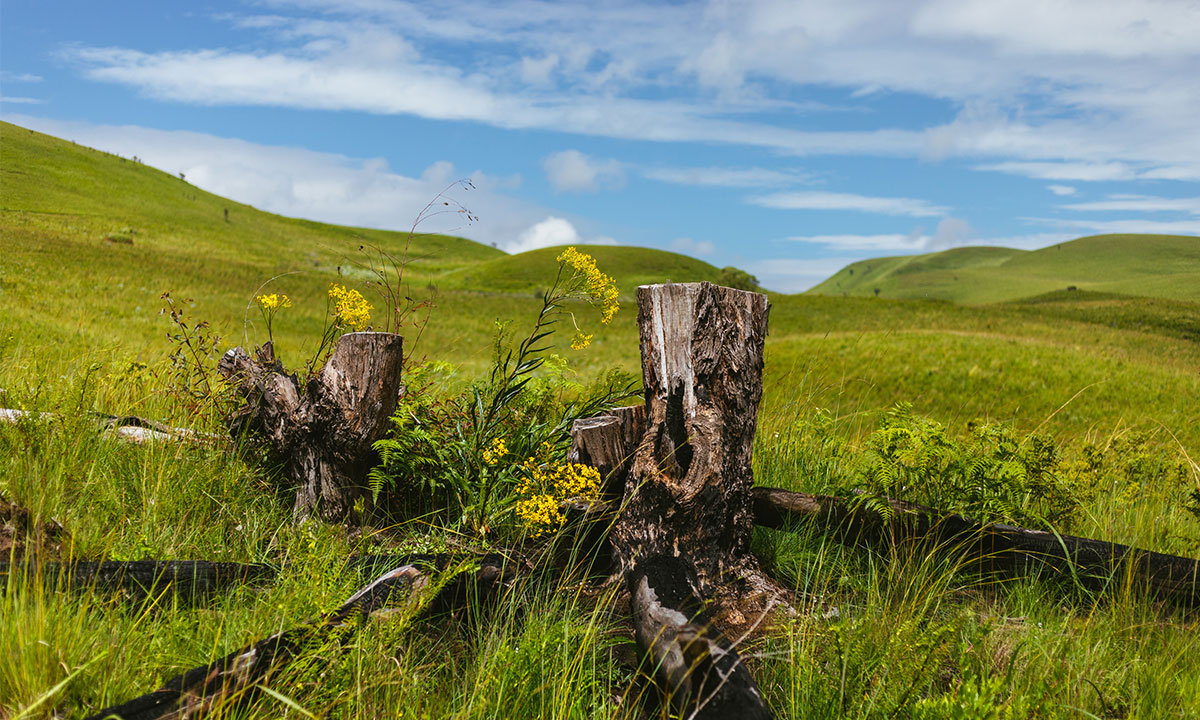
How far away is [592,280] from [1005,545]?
3263 millimetres

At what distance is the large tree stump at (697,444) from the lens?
4.13 m

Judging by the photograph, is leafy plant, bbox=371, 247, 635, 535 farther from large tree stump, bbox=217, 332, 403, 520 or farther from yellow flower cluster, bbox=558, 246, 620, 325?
large tree stump, bbox=217, 332, 403, 520

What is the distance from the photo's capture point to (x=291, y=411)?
495 cm

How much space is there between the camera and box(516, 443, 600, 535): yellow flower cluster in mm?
3852

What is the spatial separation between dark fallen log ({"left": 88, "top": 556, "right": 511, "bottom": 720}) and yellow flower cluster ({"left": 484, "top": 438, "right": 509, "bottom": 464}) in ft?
2.87

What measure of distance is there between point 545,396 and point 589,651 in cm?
254

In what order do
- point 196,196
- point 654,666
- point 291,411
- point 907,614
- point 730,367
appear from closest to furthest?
1. point 654,666
2. point 907,614
3. point 730,367
4. point 291,411
5. point 196,196

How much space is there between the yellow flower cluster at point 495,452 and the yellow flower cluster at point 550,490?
18 cm

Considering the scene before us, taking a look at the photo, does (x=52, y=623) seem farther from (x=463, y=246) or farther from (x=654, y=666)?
(x=463, y=246)

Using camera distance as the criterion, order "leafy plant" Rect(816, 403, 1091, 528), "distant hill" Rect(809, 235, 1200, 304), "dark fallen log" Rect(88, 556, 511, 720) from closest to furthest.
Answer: "dark fallen log" Rect(88, 556, 511, 720) → "leafy plant" Rect(816, 403, 1091, 528) → "distant hill" Rect(809, 235, 1200, 304)

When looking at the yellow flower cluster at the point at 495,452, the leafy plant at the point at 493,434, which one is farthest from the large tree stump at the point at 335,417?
the yellow flower cluster at the point at 495,452

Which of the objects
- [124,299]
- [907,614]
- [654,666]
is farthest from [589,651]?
[124,299]

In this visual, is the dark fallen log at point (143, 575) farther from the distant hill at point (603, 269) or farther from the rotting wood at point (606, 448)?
the distant hill at point (603, 269)

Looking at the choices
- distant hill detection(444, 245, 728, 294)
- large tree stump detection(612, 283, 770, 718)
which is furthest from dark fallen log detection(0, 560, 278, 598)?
distant hill detection(444, 245, 728, 294)
